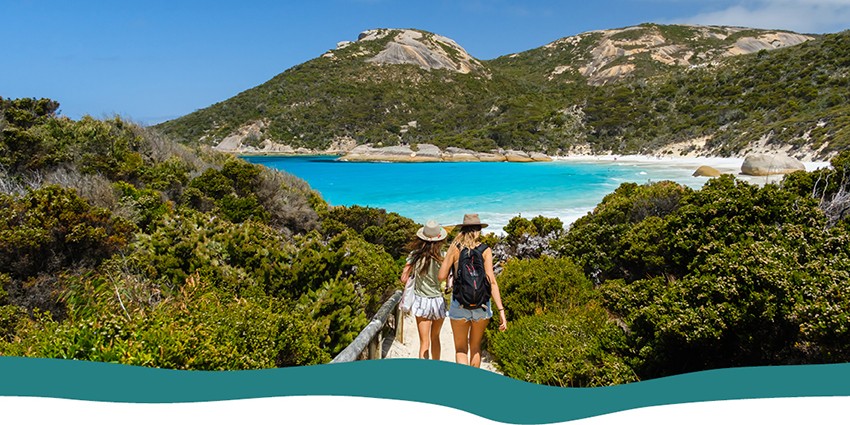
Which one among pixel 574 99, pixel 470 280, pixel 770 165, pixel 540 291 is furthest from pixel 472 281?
pixel 574 99

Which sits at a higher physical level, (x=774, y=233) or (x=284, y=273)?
(x=774, y=233)

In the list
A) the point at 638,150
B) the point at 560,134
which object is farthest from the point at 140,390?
the point at 560,134

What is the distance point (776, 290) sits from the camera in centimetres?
352

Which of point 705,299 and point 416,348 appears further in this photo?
point 416,348

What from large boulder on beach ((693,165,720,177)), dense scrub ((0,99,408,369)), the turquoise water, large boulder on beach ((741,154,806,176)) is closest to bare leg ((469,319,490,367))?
dense scrub ((0,99,408,369))

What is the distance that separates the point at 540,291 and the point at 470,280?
9.50 ft

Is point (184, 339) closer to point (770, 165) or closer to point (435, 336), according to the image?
point (435, 336)

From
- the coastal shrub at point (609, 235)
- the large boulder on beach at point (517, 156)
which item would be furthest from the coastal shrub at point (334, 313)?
the large boulder on beach at point (517, 156)

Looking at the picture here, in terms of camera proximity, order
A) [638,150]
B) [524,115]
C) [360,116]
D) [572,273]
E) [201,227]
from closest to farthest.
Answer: [201,227], [572,273], [638,150], [524,115], [360,116]

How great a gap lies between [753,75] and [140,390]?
193ft

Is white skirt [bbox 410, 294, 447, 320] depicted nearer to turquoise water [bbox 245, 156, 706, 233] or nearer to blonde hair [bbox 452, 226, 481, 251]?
blonde hair [bbox 452, 226, 481, 251]

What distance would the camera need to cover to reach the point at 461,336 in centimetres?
369

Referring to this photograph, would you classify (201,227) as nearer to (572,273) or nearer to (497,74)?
(572,273)

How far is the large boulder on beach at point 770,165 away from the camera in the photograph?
25562 millimetres
